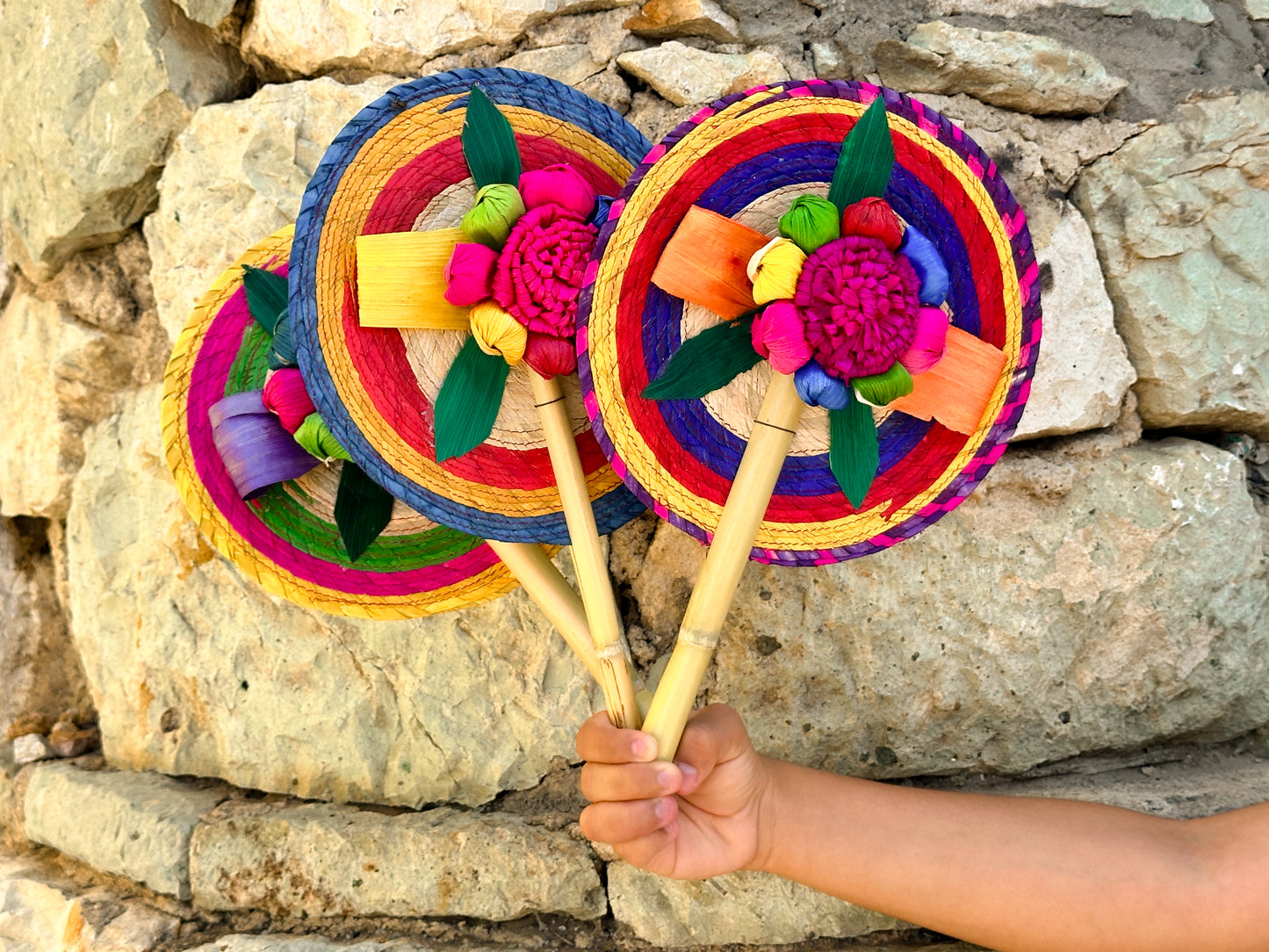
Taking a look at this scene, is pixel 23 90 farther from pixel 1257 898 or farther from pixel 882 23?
pixel 1257 898

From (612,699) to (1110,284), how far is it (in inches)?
31.8

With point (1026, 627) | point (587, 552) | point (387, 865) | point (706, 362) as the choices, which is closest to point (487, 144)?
point (706, 362)

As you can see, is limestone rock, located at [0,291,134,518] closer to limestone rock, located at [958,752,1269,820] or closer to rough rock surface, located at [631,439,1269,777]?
rough rock surface, located at [631,439,1269,777]

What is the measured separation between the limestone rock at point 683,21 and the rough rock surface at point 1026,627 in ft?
2.14

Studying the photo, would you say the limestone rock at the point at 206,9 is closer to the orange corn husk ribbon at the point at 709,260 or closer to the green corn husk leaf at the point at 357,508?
the green corn husk leaf at the point at 357,508

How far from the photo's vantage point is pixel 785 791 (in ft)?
3.19

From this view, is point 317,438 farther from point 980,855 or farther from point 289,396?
point 980,855

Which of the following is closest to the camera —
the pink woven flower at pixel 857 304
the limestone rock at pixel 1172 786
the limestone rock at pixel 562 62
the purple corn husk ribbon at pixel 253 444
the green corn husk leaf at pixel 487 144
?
the pink woven flower at pixel 857 304

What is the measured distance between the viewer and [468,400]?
857 millimetres

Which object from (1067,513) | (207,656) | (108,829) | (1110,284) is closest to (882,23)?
(1110,284)

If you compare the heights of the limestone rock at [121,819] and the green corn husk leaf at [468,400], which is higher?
the green corn husk leaf at [468,400]

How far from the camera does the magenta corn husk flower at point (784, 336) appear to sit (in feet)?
2.44

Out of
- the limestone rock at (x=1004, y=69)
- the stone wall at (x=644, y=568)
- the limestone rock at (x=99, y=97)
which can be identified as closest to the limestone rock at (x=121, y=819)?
the stone wall at (x=644, y=568)

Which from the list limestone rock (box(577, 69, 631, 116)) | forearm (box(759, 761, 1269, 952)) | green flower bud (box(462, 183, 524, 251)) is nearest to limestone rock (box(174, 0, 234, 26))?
limestone rock (box(577, 69, 631, 116))
